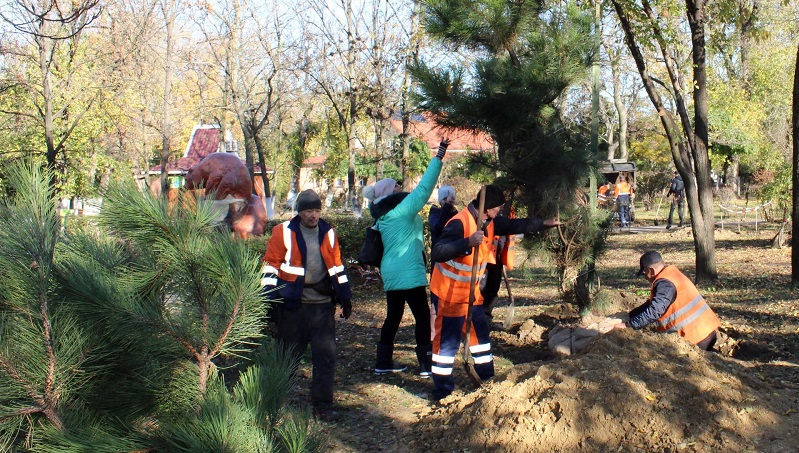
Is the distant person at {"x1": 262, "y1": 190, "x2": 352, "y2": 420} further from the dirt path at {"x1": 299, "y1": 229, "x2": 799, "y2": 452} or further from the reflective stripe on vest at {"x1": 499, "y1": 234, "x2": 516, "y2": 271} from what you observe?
the reflective stripe on vest at {"x1": 499, "y1": 234, "x2": 516, "y2": 271}

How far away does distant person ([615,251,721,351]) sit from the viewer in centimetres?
593

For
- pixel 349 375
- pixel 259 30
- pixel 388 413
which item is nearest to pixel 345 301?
pixel 388 413

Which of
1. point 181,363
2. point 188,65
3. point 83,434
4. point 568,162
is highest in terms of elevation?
point 188,65

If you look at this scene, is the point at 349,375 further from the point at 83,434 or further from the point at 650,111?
the point at 650,111

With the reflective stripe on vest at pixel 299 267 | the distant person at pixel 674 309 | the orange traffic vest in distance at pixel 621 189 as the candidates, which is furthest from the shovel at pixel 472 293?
the orange traffic vest in distance at pixel 621 189

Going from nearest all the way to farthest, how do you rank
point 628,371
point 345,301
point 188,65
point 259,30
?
point 628,371, point 345,301, point 259,30, point 188,65

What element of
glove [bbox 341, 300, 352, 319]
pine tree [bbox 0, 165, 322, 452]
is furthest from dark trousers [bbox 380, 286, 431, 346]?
pine tree [bbox 0, 165, 322, 452]

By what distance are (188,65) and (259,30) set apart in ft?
12.1

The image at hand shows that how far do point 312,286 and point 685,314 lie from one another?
291 centimetres

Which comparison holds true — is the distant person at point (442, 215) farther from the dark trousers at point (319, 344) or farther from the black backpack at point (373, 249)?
the dark trousers at point (319, 344)

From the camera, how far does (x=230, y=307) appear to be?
2613 mm

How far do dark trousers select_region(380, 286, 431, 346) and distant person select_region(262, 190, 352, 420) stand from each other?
3.18ft

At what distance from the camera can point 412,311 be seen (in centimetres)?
663

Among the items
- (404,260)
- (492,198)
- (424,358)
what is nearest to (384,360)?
(424,358)
